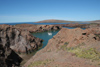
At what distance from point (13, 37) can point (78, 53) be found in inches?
1188

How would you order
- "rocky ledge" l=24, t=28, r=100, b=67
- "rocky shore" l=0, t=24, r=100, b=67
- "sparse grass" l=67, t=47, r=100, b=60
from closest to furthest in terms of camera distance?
"rocky ledge" l=24, t=28, r=100, b=67
"sparse grass" l=67, t=47, r=100, b=60
"rocky shore" l=0, t=24, r=100, b=67

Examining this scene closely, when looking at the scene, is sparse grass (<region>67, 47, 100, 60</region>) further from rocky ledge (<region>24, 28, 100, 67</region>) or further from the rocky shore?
the rocky shore

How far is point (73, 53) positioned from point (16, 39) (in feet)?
92.3

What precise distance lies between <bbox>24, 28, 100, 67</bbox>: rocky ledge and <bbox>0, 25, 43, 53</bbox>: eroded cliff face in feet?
46.5

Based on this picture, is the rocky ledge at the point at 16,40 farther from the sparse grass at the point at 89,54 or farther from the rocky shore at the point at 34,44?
the sparse grass at the point at 89,54

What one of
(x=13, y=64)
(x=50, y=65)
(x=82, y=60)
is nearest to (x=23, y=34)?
(x=13, y=64)

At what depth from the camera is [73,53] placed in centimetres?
2008

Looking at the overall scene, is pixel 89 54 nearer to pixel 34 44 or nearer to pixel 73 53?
pixel 73 53

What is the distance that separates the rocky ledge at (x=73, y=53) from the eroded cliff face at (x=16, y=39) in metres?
14.2

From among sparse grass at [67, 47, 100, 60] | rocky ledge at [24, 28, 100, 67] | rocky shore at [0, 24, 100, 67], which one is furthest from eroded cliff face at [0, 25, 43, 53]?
sparse grass at [67, 47, 100, 60]

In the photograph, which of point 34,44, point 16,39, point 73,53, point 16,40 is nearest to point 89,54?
point 73,53

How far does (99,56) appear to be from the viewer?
17.3 m

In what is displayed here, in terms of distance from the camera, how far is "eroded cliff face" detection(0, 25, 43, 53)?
3659 centimetres

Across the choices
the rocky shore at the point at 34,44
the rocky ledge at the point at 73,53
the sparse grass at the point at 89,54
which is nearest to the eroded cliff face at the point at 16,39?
the rocky shore at the point at 34,44
